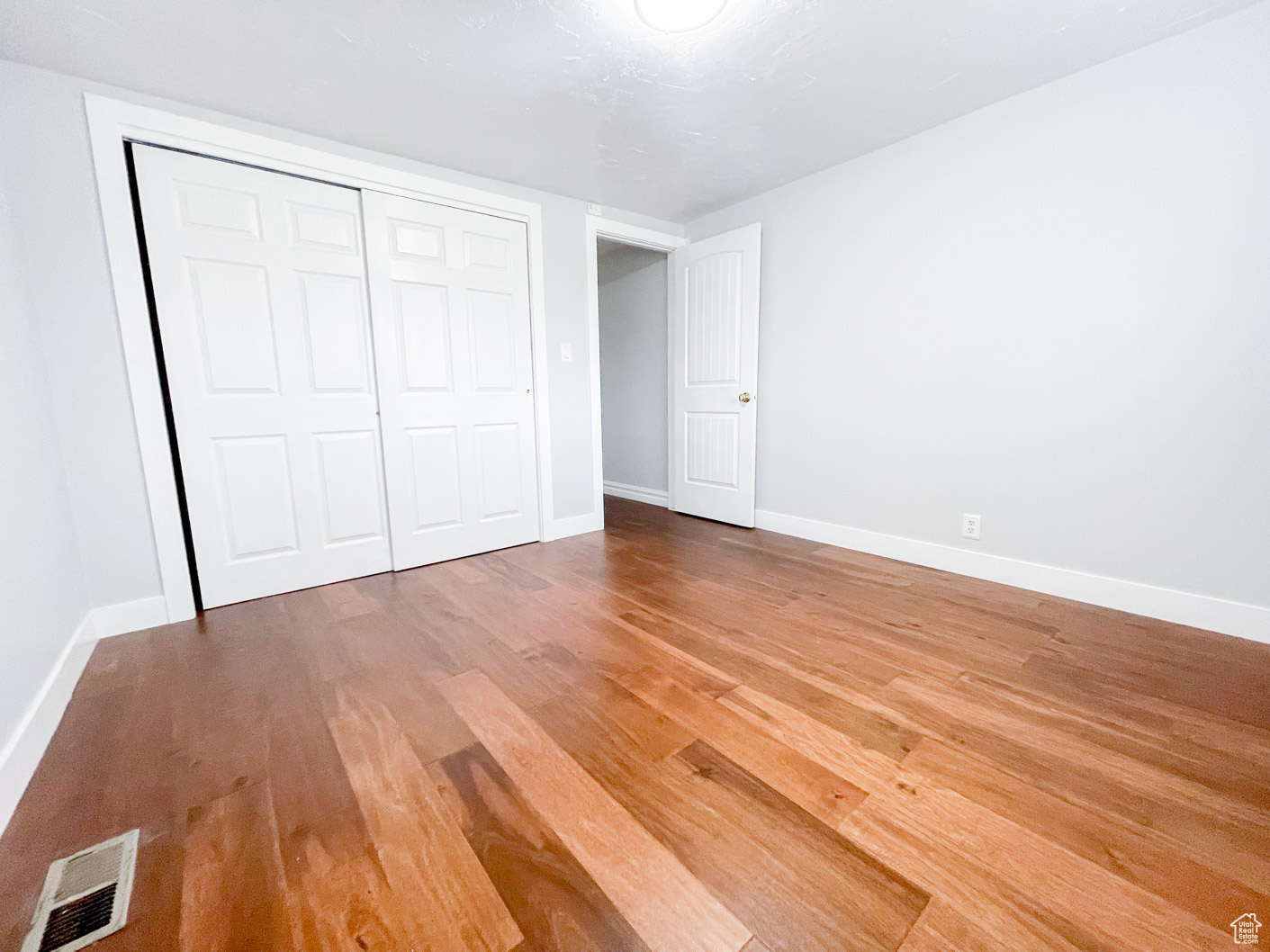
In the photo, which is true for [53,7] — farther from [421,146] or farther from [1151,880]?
[1151,880]

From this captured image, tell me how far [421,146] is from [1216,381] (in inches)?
141

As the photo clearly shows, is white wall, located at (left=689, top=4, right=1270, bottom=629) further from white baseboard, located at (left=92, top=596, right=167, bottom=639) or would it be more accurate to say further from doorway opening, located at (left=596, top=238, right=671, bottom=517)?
white baseboard, located at (left=92, top=596, right=167, bottom=639)

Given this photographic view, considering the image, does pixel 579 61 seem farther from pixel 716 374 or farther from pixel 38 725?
pixel 38 725

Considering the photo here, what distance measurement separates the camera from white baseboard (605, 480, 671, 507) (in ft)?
14.1

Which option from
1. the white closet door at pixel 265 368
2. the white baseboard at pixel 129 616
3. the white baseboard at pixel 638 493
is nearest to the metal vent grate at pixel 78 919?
the white baseboard at pixel 129 616

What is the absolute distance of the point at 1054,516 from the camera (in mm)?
2207

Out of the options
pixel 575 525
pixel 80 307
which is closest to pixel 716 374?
pixel 575 525

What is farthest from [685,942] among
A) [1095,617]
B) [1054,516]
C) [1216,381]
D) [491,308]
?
[491,308]

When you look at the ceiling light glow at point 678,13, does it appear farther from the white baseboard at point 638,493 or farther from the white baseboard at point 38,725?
the white baseboard at point 638,493

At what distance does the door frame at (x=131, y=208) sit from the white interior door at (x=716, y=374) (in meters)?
1.97

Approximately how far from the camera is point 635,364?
14.7 ft

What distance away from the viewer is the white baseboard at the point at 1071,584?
1830 millimetres

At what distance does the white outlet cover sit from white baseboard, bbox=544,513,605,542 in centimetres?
220
